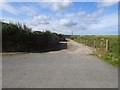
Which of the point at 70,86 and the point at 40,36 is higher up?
the point at 40,36

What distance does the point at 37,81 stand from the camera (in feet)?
27.6

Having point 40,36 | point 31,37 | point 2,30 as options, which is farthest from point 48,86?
point 40,36

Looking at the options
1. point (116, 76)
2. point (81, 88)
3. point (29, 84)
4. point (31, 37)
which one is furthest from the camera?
point (31, 37)

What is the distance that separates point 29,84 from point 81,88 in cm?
181

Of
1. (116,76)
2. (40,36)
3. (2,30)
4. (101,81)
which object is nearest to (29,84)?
(101,81)

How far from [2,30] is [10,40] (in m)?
1.41

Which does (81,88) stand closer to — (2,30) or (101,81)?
(101,81)

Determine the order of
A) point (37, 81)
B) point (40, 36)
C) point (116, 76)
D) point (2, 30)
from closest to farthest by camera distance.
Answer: point (37, 81) → point (116, 76) → point (2, 30) → point (40, 36)

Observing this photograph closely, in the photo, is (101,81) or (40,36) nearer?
(101,81)

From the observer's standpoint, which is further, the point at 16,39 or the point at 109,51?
the point at 16,39

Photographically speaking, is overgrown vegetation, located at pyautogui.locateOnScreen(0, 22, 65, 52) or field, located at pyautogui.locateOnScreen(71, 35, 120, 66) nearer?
field, located at pyautogui.locateOnScreen(71, 35, 120, 66)

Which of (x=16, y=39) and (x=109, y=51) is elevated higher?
(x=16, y=39)

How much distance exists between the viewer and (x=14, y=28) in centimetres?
2466

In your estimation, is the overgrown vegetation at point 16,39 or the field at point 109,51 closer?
the field at point 109,51
